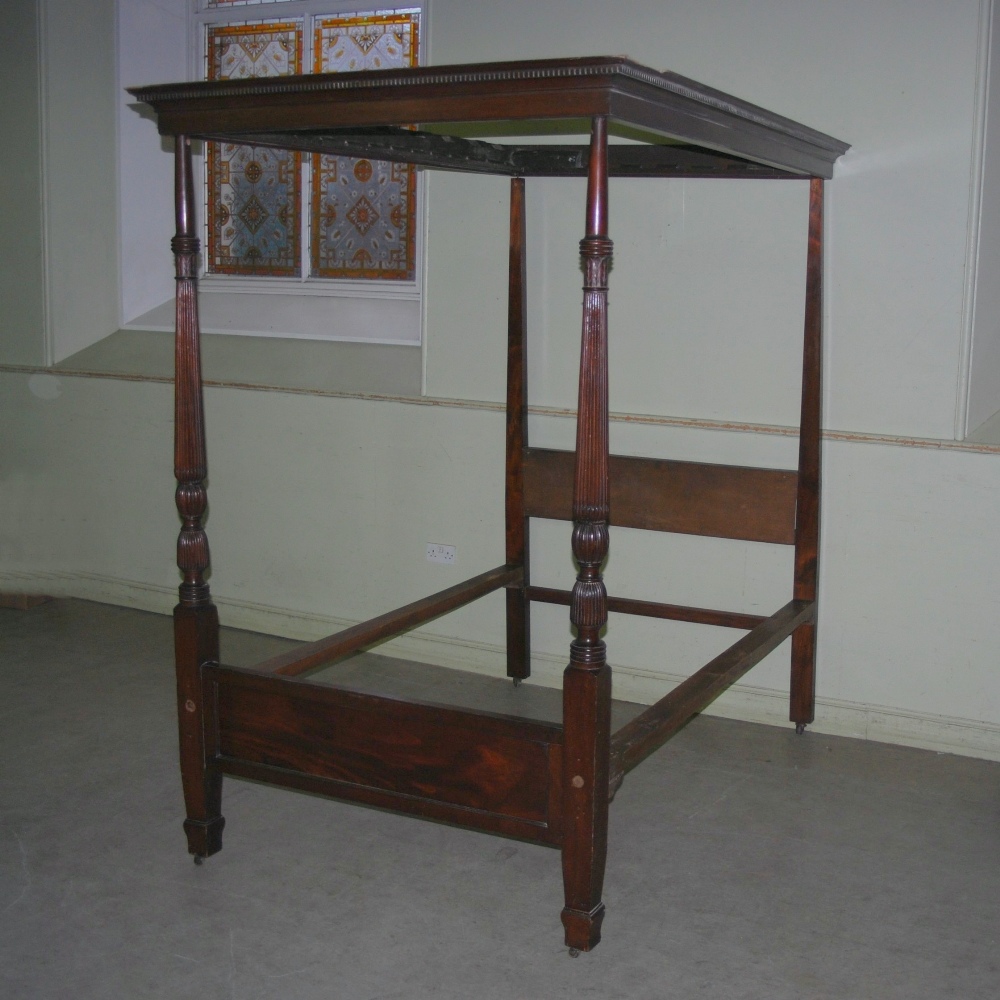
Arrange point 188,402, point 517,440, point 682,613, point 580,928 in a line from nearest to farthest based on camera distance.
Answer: point 580,928 < point 188,402 < point 682,613 < point 517,440

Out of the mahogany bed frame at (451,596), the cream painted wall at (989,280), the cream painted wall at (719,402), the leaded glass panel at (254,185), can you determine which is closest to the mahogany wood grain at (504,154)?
the mahogany bed frame at (451,596)

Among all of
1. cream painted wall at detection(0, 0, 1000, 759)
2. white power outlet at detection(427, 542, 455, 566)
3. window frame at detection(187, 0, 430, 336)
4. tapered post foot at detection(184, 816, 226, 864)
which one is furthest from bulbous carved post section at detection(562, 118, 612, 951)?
window frame at detection(187, 0, 430, 336)

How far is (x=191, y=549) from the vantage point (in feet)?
9.70

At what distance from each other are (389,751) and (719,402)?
1759 millimetres

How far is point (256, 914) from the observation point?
9.16 ft

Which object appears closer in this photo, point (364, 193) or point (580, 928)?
point (580, 928)

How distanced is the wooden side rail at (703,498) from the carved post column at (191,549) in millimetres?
1344

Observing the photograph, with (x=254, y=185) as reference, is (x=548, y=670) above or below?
below

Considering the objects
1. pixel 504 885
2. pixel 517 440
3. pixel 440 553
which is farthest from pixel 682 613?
pixel 504 885

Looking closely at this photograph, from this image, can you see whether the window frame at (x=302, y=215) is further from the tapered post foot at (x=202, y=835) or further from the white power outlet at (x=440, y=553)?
the tapered post foot at (x=202, y=835)

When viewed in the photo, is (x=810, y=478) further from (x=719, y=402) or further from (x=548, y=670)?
(x=548, y=670)

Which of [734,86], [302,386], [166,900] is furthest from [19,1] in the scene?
[166,900]

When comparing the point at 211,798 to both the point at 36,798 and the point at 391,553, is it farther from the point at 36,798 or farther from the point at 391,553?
the point at 391,553

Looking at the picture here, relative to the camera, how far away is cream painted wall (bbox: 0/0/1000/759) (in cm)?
359
